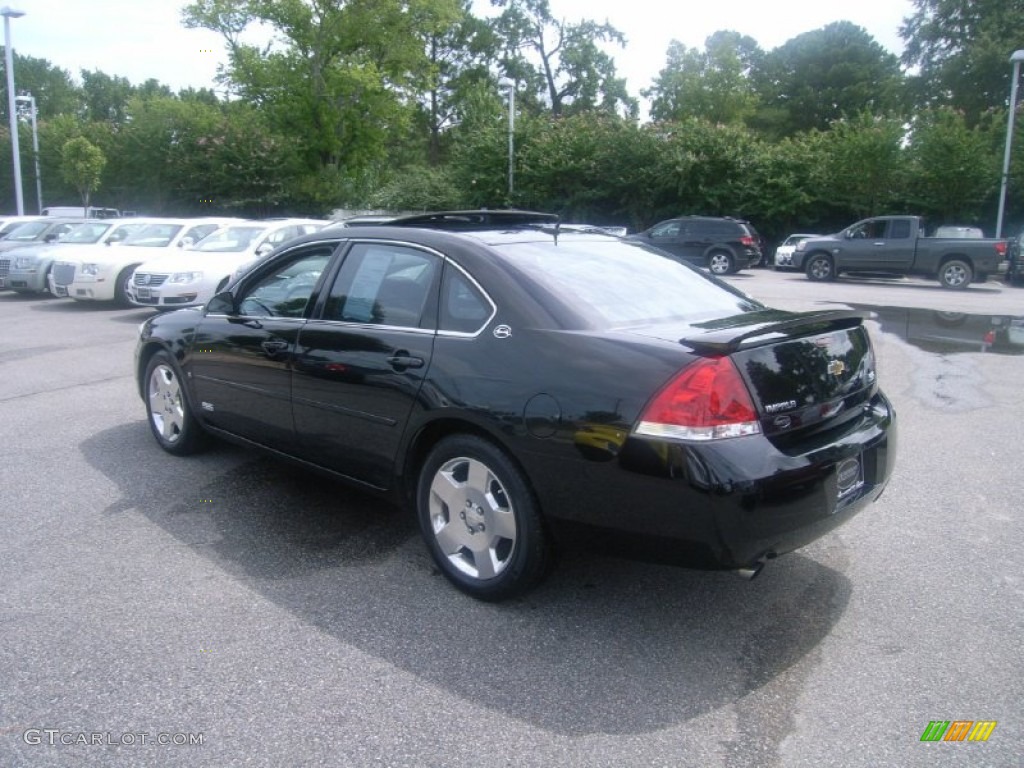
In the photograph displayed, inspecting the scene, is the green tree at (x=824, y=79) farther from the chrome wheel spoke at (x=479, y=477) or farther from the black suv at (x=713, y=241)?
the chrome wheel spoke at (x=479, y=477)

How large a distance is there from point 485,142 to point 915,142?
1650 cm

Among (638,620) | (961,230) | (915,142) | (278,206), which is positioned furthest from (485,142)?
(638,620)

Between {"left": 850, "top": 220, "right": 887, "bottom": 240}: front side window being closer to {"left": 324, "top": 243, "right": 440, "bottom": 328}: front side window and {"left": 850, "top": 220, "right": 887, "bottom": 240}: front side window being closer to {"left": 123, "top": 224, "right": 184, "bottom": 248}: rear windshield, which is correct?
{"left": 123, "top": 224, "right": 184, "bottom": 248}: rear windshield

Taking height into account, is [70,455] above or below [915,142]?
below

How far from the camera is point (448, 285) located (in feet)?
13.2

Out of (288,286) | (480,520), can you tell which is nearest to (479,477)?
(480,520)

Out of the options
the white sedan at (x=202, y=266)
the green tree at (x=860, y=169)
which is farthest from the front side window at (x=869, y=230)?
the white sedan at (x=202, y=266)

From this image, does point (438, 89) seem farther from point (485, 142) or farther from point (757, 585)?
point (757, 585)

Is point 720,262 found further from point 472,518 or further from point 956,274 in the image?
point 472,518

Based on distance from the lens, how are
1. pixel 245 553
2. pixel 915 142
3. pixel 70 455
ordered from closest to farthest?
pixel 245 553 → pixel 70 455 → pixel 915 142

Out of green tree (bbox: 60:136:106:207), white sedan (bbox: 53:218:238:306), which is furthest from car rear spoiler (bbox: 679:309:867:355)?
green tree (bbox: 60:136:106:207)

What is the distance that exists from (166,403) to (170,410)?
0.07 m

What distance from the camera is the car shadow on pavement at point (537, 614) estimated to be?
3115 mm

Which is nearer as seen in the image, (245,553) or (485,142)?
(245,553)
